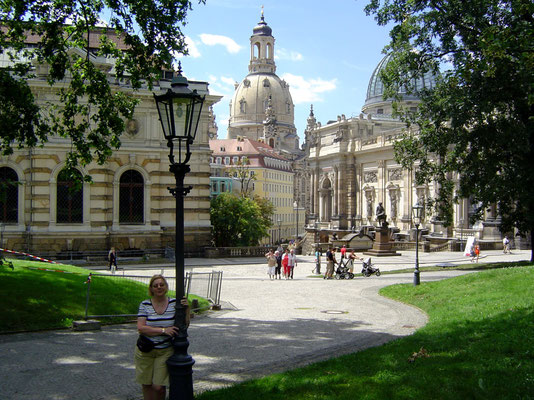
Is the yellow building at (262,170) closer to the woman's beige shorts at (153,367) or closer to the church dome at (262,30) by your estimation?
the church dome at (262,30)

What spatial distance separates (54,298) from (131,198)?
22.1m

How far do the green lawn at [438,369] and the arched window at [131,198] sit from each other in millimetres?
27116

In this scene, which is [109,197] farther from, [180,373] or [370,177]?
[370,177]

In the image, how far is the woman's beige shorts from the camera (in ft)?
24.5

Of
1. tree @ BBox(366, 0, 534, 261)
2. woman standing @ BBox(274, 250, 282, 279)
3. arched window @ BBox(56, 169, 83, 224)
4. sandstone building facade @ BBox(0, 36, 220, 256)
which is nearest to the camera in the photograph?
tree @ BBox(366, 0, 534, 261)

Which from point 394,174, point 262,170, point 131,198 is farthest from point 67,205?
point 262,170

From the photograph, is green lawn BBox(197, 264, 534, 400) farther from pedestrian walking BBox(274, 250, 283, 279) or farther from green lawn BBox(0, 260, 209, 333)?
pedestrian walking BBox(274, 250, 283, 279)

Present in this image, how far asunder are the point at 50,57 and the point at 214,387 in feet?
34.9

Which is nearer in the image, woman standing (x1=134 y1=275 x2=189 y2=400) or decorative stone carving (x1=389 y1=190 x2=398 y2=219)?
woman standing (x1=134 y1=275 x2=189 y2=400)

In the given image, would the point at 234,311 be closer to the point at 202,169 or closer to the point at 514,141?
the point at 514,141

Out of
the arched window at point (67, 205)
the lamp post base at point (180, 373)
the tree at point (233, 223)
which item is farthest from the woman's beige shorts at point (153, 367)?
the tree at point (233, 223)

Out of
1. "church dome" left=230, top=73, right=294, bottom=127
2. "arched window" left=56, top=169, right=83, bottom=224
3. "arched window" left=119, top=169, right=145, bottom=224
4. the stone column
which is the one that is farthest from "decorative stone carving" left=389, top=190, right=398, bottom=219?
"church dome" left=230, top=73, right=294, bottom=127

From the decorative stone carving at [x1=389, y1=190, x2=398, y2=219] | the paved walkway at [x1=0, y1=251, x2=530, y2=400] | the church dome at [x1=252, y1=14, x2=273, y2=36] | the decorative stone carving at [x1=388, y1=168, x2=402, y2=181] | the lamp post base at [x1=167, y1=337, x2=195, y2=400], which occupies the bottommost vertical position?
the paved walkway at [x1=0, y1=251, x2=530, y2=400]

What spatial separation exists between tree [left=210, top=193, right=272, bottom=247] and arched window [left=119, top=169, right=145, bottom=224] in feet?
25.4
